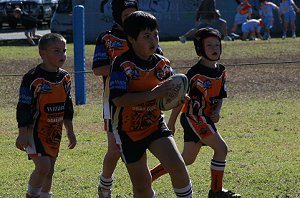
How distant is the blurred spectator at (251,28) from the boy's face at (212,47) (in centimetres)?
2322

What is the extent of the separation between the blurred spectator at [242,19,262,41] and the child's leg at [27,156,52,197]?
957 inches

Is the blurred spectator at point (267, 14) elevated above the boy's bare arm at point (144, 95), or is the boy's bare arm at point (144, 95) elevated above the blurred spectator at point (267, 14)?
the boy's bare arm at point (144, 95)

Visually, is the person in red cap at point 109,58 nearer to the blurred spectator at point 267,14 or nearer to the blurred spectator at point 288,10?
the blurred spectator at point 267,14

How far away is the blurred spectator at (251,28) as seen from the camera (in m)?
30.6

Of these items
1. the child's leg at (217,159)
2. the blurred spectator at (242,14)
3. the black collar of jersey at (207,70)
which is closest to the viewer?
the child's leg at (217,159)

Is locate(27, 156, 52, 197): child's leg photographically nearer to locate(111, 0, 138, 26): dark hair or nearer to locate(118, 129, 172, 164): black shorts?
locate(118, 129, 172, 164): black shorts

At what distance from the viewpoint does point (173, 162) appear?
19.7 ft

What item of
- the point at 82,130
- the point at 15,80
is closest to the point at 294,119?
the point at 82,130

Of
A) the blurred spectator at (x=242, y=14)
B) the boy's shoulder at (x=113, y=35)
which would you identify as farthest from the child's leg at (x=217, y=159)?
the blurred spectator at (x=242, y=14)

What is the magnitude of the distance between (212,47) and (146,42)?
1.56 meters

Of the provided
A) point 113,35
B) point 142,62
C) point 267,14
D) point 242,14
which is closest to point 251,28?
point 242,14

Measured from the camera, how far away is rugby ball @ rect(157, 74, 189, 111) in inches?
233

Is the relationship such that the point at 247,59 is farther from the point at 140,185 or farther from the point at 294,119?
the point at 140,185

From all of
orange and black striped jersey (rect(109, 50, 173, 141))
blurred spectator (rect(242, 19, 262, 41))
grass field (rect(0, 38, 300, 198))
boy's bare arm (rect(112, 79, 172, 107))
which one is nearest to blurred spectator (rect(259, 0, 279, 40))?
blurred spectator (rect(242, 19, 262, 41))
